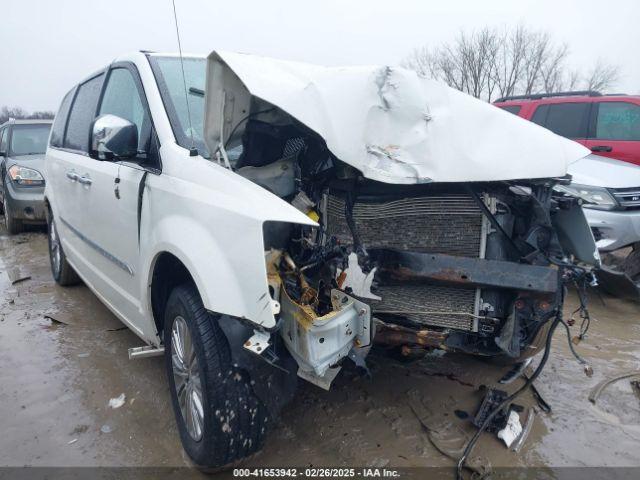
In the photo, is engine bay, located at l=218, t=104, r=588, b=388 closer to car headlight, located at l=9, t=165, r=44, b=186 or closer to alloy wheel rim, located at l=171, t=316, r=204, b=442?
alloy wheel rim, located at l=171, t=316, r=204, b=442

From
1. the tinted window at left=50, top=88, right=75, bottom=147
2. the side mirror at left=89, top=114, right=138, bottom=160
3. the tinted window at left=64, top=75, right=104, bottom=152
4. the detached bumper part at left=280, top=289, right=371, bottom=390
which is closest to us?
the detached bumper part at left=280, top=289, right=371, bottom=390

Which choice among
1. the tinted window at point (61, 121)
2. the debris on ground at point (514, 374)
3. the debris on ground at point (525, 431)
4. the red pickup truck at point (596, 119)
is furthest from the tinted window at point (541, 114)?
the tinted window at point (61, 121)

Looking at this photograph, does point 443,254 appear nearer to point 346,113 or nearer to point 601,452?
point 346,113

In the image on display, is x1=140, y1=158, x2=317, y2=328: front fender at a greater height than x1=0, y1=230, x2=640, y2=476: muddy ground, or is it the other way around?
x1=140, y1=158, x2=317, y2=328: front fender

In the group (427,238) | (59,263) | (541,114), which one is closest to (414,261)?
(427,238)

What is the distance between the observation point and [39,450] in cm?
248

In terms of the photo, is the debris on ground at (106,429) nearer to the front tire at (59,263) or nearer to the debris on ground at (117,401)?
the debris on ground at (117,401)

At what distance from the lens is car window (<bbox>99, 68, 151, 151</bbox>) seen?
2676 millimetres

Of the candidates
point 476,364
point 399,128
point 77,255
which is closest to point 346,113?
point 399,128

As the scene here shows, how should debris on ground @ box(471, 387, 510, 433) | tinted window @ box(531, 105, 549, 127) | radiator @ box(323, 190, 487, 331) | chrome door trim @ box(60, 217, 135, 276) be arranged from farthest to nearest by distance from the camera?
tinted window @ box(531, 105, 549, 127) < chrome door trim @ box(60, 217, 135, 276) < debris on ground @ box(471, 387, 510, 433) < radiator @ box(323, 190, 487, 331)

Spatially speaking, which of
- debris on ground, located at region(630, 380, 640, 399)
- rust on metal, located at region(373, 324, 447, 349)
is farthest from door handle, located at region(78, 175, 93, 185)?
debris on ground, located at region(630, 380, 640, 399)

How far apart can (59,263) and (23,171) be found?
3.41m

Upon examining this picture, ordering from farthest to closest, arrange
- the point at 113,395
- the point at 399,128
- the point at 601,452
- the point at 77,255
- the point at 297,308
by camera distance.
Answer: the point at 77,255, the point at 113,395, the point at 601,452, the point at 399,128, the point at 297,308

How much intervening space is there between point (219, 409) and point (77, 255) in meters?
2.41
